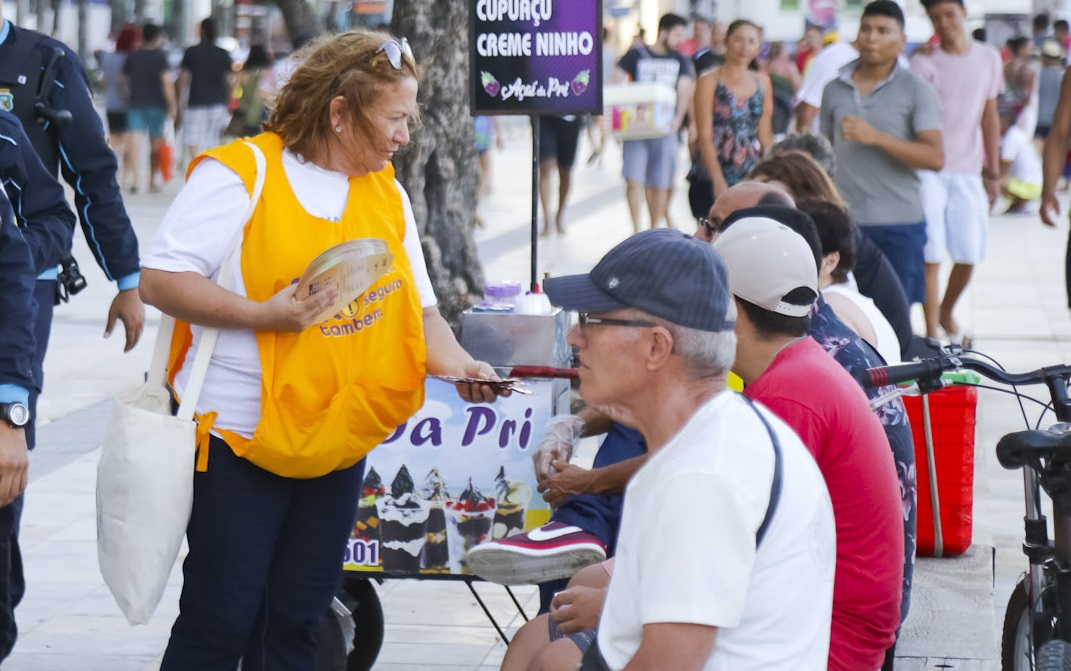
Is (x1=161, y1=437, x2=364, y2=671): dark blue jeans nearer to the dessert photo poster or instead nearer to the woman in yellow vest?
the woman in yellow vest

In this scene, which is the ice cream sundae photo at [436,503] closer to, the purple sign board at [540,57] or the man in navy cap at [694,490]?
the man in navy cap at [694,490]

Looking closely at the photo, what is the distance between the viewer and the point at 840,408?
113 inches

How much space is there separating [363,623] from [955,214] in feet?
18.9

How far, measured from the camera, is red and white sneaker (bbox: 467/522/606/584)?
351 centimetres

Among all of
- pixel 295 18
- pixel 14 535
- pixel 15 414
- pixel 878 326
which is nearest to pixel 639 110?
pixel 295 18

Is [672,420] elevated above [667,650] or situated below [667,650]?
above

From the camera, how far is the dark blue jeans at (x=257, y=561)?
3412 mm

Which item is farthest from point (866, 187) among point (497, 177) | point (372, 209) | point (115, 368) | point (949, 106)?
point (497, 177)

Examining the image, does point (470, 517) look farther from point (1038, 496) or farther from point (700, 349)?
point (700, 349)

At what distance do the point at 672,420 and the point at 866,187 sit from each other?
6.11 m

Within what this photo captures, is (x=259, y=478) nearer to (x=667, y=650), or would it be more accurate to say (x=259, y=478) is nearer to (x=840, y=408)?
(x=840, y=408)

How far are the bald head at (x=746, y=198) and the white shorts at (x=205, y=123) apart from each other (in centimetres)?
1479

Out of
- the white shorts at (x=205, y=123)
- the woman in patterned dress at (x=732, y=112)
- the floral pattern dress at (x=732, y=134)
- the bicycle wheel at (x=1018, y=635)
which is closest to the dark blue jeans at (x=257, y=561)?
the bicycle wheel at (x=1018, y=635)

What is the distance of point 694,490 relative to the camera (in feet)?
6.76
